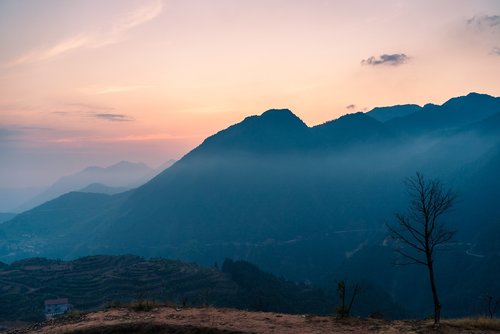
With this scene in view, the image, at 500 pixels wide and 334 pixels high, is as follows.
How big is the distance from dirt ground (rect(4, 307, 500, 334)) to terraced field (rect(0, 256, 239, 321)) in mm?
72559

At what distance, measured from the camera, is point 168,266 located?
4938 inches

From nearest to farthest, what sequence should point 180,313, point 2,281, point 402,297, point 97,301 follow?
point 180,313 < point 97,301 < point 2,281 < point 402,297

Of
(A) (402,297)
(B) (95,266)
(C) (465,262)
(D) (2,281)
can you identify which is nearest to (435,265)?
(C) (465,262)

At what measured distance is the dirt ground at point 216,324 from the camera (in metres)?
17.2

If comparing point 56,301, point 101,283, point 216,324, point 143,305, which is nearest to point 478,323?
point 216,324

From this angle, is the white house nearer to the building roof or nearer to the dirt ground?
the building roof

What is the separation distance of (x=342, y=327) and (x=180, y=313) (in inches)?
308

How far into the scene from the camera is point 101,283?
113875mm

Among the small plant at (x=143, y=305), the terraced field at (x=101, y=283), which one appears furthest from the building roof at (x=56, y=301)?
the small plant at (x=143, y=305)

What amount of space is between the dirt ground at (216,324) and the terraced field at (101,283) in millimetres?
72559

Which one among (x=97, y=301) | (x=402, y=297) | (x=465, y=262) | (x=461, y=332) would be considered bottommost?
(x=402, y=297)

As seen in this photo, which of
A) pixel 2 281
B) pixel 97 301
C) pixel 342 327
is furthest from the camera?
pixel 2 281

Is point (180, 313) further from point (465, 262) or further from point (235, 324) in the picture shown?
point (465, 262)

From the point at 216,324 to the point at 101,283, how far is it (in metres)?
106
